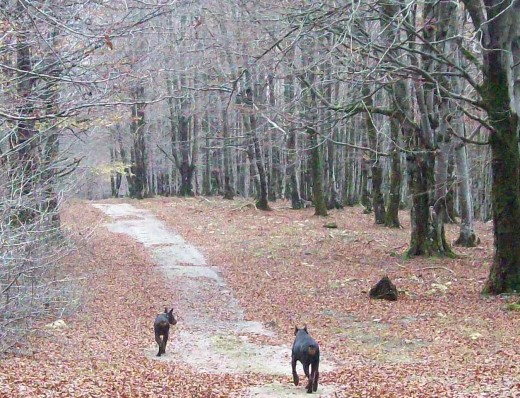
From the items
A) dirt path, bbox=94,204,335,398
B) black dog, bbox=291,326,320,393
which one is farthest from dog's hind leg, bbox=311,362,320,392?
dirt path, bbox=94,204,335,398

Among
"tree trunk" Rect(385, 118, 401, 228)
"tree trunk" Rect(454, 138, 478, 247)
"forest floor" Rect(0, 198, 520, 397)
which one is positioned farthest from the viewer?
"tree trunk" Rect(385, 118, 401, 228)

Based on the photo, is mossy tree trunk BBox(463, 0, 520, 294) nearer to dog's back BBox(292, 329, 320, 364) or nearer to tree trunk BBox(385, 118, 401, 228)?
dog's back BBox(292, 329, 320, 364)

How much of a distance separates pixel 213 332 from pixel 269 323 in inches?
47.0

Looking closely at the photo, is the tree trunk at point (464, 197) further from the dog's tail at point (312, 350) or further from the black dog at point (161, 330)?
the dog's tail at point (312, 350)

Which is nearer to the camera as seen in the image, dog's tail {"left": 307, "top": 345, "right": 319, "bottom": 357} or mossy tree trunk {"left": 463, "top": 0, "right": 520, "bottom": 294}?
dog's tail {"left": 307, "top": 345, "right": 319, "bottom": 357}

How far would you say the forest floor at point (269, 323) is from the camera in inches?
335

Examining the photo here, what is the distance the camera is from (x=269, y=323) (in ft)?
44.2

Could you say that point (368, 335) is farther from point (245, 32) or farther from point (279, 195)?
point (279, 195)

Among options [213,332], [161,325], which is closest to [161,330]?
[161,325]

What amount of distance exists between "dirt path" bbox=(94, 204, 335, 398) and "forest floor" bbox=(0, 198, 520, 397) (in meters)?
0.04

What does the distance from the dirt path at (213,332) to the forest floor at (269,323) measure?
0.04 m

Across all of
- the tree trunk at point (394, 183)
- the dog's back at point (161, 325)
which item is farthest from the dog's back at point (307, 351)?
the tree trunk at point (394, 183)

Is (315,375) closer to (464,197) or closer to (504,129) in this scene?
(504,129)

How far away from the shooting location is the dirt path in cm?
998
